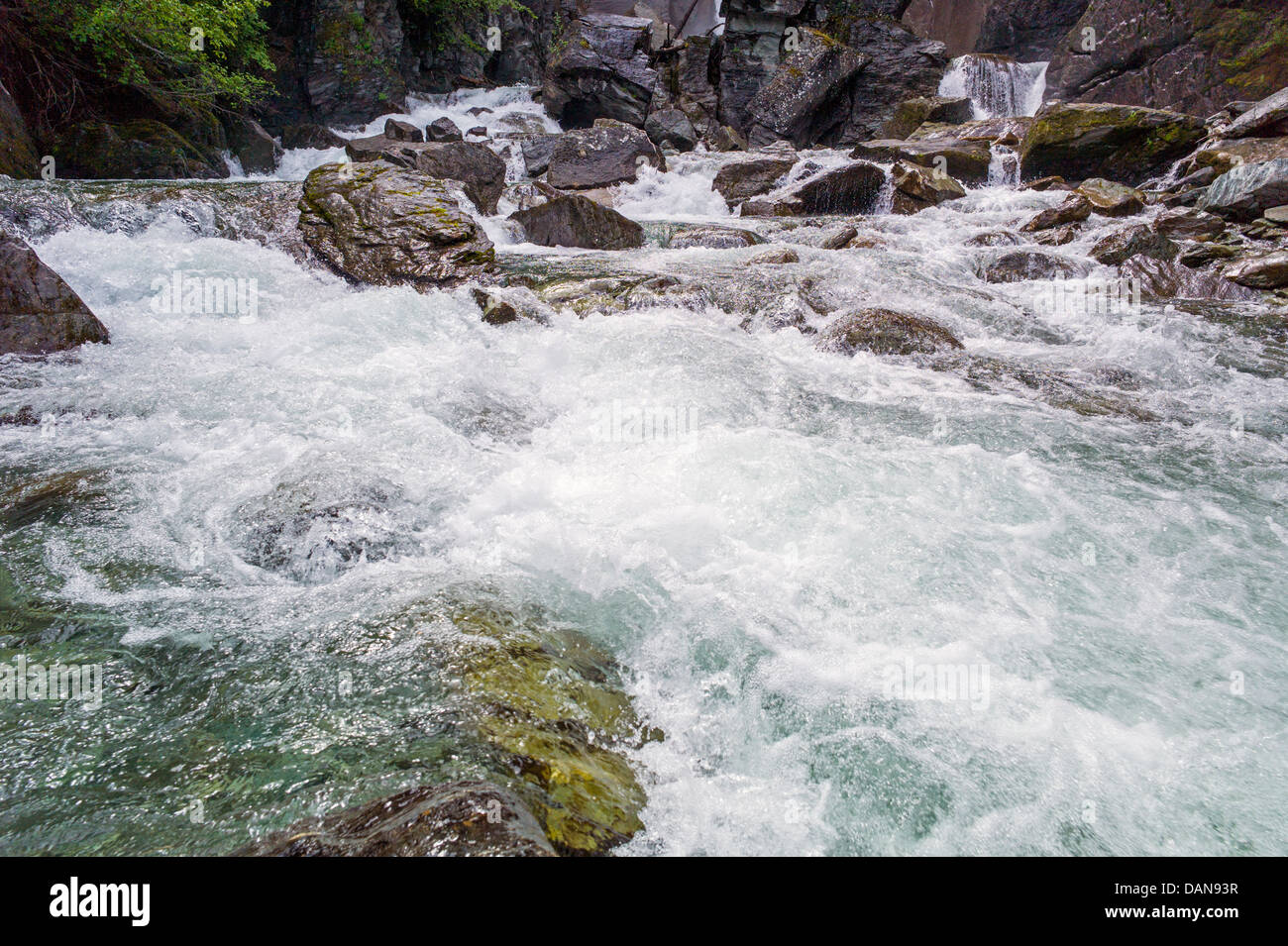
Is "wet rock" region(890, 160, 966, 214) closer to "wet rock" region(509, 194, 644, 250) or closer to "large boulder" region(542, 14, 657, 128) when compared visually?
"wet rock" region(509, 194, 644, 250)

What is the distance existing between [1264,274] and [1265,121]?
5.79 m

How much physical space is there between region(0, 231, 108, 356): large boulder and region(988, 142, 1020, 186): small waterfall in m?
14.5

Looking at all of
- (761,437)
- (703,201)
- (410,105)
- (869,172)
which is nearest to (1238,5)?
(869,172)

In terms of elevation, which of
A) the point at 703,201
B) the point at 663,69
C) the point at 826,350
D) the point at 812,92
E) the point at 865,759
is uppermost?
the point at 663,69

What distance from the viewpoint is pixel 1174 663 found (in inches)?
97.5

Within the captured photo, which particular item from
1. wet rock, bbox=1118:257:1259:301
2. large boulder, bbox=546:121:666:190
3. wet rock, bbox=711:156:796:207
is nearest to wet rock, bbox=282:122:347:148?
large boulder, bbox=546:121:666:190

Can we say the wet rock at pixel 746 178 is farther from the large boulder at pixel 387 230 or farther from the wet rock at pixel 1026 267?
the large boulder at pixel 387 230

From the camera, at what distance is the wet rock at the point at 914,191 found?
11500mm

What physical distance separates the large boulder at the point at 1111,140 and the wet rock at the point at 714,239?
714 cm

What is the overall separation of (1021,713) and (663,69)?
24.9 m

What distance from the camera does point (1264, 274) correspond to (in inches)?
302

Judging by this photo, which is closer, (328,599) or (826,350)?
(328,599)

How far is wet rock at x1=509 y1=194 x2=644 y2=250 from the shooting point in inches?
357
